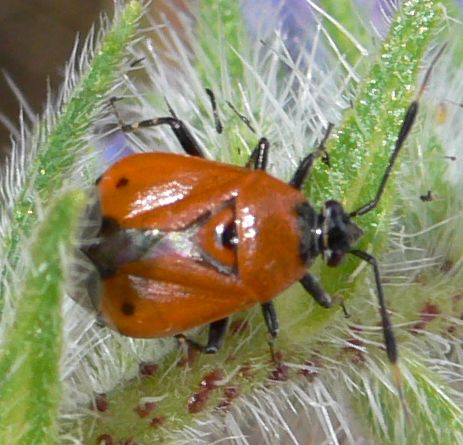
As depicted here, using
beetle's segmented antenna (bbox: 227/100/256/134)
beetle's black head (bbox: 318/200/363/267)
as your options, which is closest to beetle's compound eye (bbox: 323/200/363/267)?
beetle's black head (bbox: 318/200/363/267)

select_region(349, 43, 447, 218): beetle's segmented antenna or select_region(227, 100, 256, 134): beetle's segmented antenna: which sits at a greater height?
select_region(227, 100, 256, 134): beetle's segmented antenna

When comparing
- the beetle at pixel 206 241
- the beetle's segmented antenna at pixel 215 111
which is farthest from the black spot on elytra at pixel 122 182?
the beetle's segmented antenna at pixel 215 111

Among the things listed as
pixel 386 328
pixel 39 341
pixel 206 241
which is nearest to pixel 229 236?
pixel 206 241

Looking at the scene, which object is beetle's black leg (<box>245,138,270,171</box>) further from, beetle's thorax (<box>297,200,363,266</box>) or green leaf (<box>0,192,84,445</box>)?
green leaf (<box>0,192,84,445</box>)

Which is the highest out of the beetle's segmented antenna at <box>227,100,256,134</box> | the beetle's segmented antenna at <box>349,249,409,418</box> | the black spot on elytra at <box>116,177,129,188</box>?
the black spot on elytra at <box>116,177,129,188</box>

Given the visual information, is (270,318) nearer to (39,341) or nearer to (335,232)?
(335,232)

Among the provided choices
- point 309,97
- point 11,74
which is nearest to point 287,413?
point 309,97
